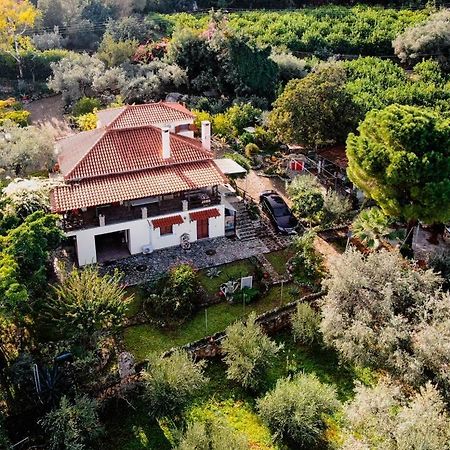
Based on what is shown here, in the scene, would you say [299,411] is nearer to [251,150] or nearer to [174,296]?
[174,296]

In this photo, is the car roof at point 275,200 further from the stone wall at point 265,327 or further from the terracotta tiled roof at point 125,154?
the stone wall at point 265,327

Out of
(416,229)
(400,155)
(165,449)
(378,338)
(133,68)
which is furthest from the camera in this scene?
(133,68)

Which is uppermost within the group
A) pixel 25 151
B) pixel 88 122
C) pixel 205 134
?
pixel 205 134

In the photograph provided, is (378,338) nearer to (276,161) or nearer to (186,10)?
(276,161)

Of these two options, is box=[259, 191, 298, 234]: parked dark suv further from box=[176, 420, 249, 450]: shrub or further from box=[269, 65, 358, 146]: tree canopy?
box=[176, 420, 249, 450]: shrub

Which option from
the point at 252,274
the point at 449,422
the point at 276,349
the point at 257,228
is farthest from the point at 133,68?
the point at 449,422

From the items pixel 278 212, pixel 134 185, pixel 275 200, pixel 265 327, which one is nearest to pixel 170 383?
pixel 265 327

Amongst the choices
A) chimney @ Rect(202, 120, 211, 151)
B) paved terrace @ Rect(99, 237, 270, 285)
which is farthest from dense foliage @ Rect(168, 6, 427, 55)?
paved terrace @ Rect(99, 237, 270, 285)
